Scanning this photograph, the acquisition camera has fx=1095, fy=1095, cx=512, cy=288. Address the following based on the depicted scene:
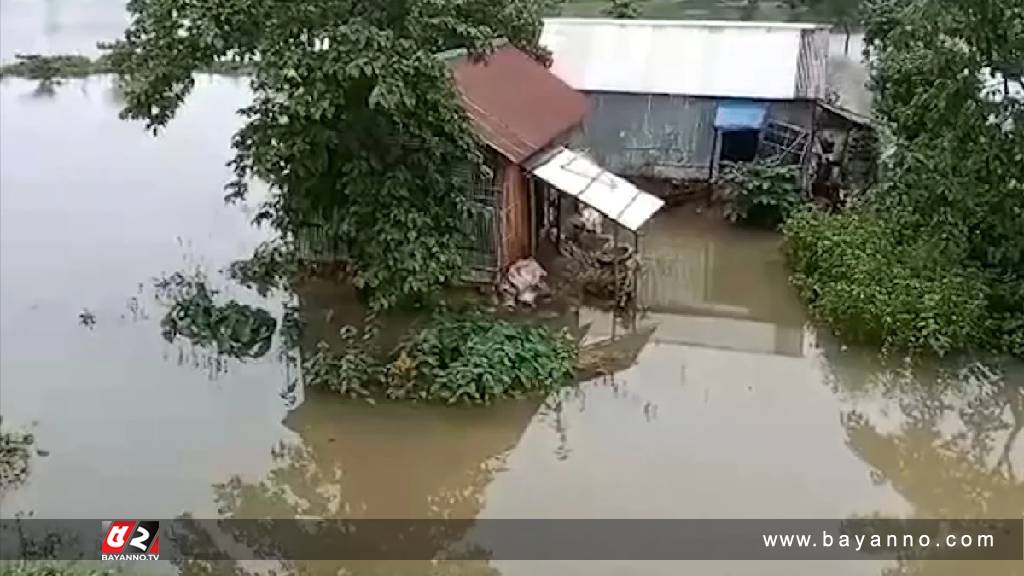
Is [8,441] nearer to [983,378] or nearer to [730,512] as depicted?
[730,512]

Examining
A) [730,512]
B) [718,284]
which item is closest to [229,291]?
[718,284]

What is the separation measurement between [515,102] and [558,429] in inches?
166

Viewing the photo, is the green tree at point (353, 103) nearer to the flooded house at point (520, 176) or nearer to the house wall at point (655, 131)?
the flooded house at point (520, 176)

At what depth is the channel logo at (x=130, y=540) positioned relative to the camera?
7312 millimetres

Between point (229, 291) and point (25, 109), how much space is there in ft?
30.3

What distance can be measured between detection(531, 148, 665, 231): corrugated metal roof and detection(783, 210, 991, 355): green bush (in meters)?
1.78

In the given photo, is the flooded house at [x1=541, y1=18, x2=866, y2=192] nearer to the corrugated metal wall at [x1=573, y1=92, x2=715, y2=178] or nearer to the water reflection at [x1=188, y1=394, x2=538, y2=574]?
the corrugated metal wall at [x1=573, y1=92, x2=715, y2=178]

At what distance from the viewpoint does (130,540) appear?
7.44 m

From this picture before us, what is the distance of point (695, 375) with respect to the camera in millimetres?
9820

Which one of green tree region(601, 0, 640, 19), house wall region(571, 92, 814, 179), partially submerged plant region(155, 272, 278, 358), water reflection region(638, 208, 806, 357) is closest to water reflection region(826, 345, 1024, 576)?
water reflection region(638, 208, 806, 357)

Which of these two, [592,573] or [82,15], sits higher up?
[82,15]

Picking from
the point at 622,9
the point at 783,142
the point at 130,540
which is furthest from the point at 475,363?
the point at 622,9

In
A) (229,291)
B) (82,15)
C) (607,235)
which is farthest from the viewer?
(82,15)

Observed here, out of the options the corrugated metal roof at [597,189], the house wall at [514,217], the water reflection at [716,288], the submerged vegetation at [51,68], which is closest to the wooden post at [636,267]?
the water reflection at [716,288]
